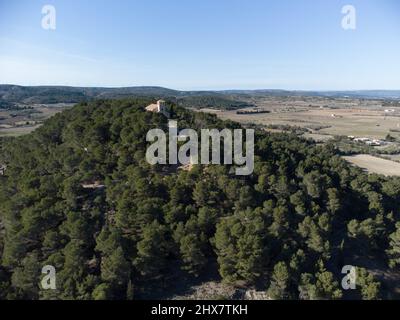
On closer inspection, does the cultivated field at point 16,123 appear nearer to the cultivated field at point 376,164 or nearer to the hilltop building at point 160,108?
the hilltop building at point 160,108

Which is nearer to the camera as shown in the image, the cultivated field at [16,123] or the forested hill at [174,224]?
the forested hill at [174,224]

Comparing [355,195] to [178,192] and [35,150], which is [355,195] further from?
[35,150]

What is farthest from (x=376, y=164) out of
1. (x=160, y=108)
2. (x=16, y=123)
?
(x=16, y=123)

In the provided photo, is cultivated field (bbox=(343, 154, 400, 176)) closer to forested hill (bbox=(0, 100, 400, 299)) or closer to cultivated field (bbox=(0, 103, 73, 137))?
forested hill (bbox=(0, 100, 400, 299))

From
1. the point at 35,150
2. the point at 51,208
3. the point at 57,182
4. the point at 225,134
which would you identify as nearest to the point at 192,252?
the point at 51,208

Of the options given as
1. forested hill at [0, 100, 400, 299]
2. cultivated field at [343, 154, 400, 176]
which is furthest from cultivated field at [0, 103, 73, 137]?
cultivated field at [343, 154, 400, 176]

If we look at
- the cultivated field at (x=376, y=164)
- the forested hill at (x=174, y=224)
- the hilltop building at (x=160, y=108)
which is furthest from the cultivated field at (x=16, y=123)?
the cultivated field at (x=376, y=164)

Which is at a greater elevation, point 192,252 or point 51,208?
point 51,208
